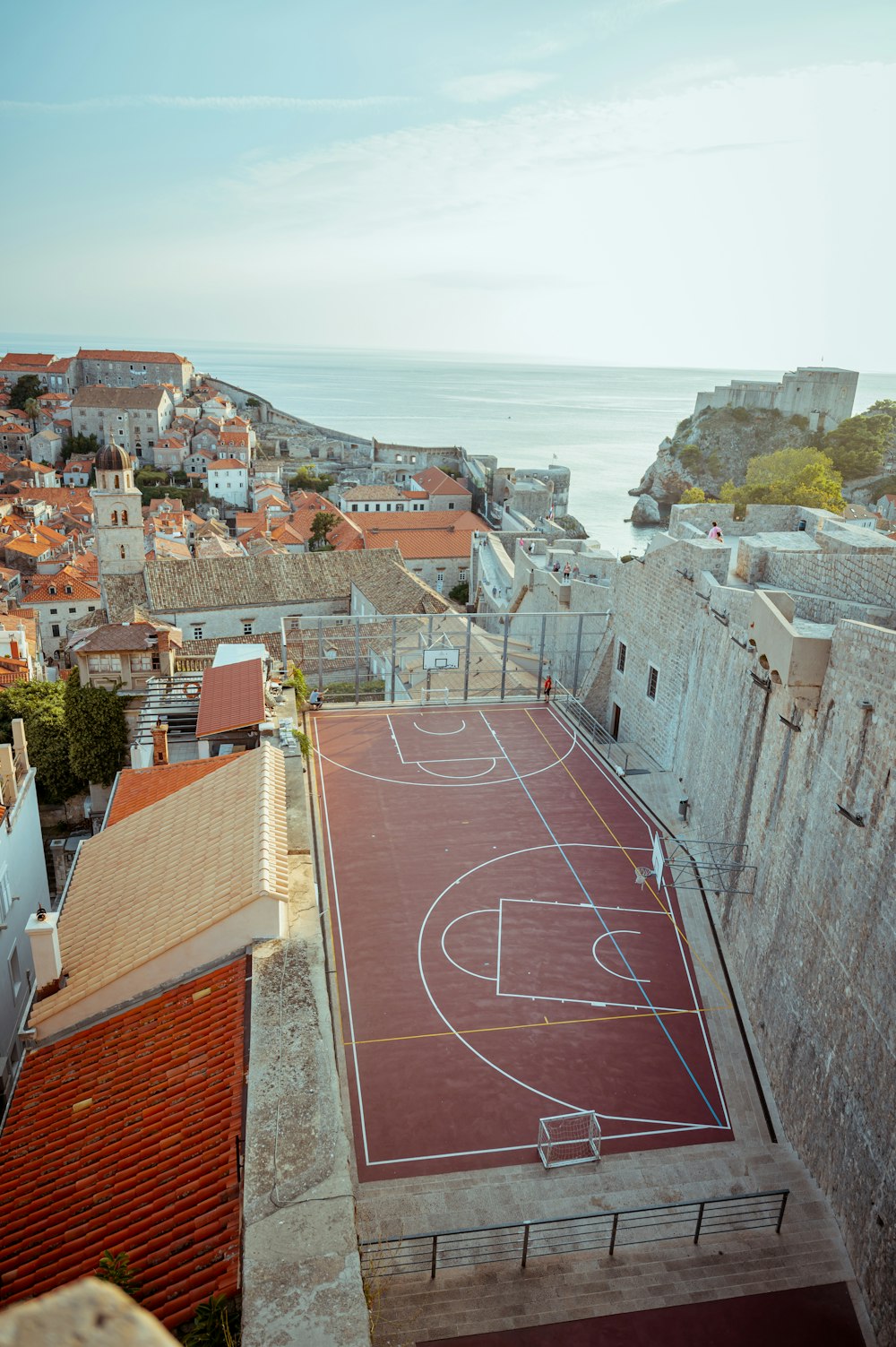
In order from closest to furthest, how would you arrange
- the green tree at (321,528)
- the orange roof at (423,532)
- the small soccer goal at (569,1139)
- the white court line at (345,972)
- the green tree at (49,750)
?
the small soccer goal at (569,1139) < the white court line at (345,972) < the green tree at (49,750) < the orange roof at (423,532) < the green tree at (321,528)

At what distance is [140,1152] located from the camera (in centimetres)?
738

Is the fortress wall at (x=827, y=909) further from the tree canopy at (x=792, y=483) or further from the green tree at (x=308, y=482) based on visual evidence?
the green tree at (x=308, y=482)

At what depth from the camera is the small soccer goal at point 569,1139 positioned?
1048cm

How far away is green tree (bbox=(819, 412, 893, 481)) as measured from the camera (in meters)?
70.4

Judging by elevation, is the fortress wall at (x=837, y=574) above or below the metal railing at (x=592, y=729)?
above

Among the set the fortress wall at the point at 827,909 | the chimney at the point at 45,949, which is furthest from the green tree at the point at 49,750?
the fortress wall at the point at 827,909

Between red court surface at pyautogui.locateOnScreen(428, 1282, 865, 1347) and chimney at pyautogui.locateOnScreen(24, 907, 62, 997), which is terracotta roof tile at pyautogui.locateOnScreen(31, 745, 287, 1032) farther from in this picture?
red court surface at pyautogui.locateOnScreen(428, 1282, 865, 1347)

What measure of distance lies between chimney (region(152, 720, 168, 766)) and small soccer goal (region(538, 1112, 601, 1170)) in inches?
401

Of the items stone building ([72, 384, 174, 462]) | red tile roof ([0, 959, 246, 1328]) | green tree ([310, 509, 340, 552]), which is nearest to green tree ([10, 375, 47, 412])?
stone building ([72, 384, 174, 462])

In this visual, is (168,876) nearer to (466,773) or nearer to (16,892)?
(16,892)

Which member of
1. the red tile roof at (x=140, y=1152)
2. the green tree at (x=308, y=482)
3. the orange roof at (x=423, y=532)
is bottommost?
the green tree at (x=308, y=482)

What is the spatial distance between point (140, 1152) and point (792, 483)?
56.4 m

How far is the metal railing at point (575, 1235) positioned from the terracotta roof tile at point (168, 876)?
12.4 ft

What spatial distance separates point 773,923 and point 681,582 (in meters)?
9.03
